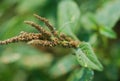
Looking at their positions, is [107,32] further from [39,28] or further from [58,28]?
[39,28]

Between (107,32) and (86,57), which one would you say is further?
(107,32)

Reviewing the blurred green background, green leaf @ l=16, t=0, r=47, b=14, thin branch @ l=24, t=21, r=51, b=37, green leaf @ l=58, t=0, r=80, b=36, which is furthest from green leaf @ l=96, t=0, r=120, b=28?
thin branch @ l=24, t=21, r=51, b=37

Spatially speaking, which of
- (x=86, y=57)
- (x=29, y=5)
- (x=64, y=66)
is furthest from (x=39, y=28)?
Result: (x=29, y=5)

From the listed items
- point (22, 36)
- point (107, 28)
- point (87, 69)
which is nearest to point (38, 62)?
point (107, 28)

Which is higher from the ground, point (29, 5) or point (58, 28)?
point (29, 5)

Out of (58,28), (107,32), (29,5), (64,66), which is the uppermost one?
(29,5)

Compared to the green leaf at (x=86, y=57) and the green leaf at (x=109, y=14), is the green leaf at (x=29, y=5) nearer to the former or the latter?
the green leaf at (x=109, y=14)

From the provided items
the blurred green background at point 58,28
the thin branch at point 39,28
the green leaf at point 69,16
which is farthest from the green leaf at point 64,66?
the thin branch at point 39,28
